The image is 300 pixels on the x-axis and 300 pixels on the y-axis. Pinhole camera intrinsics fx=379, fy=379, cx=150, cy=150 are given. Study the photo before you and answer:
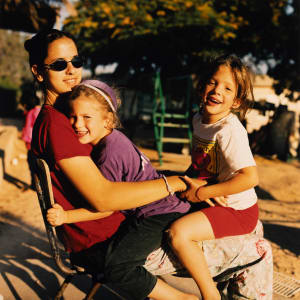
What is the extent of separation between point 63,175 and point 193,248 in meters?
0.69

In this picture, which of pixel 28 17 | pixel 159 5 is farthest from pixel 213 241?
pixel 159 5

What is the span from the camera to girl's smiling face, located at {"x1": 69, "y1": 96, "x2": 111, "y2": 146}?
5.59 ft

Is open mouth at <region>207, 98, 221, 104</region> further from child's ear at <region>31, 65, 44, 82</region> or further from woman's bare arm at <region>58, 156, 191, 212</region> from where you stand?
child's ear at <region>31, 65, 44, 82</region>

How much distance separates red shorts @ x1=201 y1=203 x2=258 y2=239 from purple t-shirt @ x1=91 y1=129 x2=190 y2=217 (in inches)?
7.2

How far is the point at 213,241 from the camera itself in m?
1.90

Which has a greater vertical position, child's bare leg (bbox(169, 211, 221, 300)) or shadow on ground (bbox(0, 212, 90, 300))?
child's bare leg (bbox(169, 211, 221, 300))

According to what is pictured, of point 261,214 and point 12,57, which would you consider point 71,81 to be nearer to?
point 261,214

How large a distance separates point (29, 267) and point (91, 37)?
11.0 m

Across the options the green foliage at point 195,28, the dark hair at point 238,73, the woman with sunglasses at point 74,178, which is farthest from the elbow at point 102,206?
the green foliage at point 195,28

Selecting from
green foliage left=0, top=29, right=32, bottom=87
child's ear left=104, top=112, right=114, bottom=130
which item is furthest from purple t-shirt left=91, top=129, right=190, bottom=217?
green foliage left=0, top=29, right=32, bottom=87

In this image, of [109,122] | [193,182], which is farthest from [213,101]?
[109,122]

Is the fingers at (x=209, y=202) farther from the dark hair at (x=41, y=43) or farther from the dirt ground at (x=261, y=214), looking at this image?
the dirt ground at (x=261, y=214)

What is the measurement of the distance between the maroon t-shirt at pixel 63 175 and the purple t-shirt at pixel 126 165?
0.08 meters

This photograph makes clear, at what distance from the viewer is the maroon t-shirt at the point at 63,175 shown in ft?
5.18
